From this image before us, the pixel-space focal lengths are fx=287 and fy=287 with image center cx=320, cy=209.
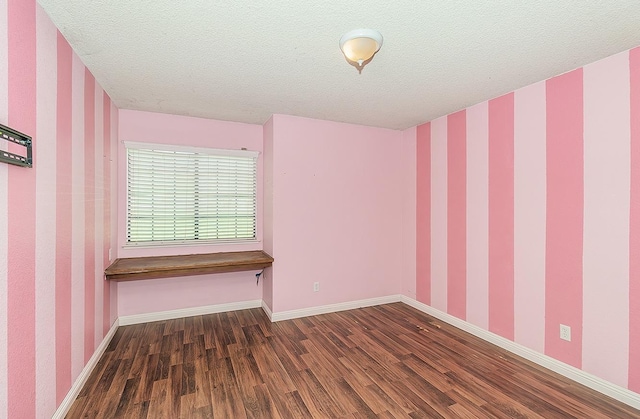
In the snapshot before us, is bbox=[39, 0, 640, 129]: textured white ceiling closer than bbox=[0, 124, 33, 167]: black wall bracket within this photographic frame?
No

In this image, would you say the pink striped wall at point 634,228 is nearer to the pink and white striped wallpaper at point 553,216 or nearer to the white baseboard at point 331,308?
the pink and white striped wallpaper at point 553,216

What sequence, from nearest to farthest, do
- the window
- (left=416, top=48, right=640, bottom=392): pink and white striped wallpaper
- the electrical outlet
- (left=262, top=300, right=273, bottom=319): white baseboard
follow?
(left=416, top=48, right=640, bottom=392): pink and white striped wallpaper < the electrical outlet < the window < (left=262, top=300, right=273, bottom=319): white baseboard

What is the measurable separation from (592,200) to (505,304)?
47.8 inches

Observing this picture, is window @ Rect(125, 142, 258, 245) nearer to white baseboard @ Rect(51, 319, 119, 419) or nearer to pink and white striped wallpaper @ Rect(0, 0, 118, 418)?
pink and white striped wallpaper @ Rect(0, 0, 118, 418)

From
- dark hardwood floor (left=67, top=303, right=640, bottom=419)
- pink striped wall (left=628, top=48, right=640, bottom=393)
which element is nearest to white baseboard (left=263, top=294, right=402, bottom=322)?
dark hardwood floor (left=67, top=303, right=640, bottom=419)

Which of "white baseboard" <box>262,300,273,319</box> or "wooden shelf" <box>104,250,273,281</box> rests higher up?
"wooden shelf" <box>104,250,273,281</box>

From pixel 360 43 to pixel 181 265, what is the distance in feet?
8.98

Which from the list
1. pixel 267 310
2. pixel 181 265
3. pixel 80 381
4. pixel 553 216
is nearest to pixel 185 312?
pixel 181 265

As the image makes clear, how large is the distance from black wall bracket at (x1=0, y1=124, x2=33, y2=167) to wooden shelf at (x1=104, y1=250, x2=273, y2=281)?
1.71 metres

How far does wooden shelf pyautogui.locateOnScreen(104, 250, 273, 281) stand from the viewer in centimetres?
291

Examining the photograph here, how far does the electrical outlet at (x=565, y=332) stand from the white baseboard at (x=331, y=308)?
79.5 inches

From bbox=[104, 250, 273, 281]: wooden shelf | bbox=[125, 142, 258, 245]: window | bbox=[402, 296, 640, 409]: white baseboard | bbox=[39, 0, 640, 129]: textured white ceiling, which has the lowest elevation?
bbox=[402, 296, 640, 409]: white baseboard

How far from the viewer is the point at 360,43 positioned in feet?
5.95

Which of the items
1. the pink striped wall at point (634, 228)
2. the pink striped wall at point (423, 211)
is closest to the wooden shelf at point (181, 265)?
the pink striped wall at point (423, 211)
